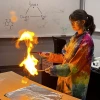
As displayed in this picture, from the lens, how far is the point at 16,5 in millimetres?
3436

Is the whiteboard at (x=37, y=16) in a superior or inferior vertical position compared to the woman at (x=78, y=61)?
superior

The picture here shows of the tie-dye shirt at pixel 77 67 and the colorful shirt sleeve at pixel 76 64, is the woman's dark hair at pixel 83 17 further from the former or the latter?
the colorful shirt sleeve at pixel 76 64

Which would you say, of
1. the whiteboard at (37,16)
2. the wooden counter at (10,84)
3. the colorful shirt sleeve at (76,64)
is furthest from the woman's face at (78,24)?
the whiteboard at (37,16)

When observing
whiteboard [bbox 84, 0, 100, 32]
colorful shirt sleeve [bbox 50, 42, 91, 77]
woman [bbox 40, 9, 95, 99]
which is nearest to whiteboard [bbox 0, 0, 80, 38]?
whiteboard [bbox 84, 0, 100, 32]

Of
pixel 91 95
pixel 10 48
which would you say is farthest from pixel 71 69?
pixel 10 48

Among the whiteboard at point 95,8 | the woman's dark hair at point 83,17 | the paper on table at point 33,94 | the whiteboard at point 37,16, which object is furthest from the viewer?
the whiteboard at point 95,8

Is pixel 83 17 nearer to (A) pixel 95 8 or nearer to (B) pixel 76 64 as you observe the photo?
(B) pixel 76 64

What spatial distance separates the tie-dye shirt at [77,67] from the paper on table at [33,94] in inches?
7.1

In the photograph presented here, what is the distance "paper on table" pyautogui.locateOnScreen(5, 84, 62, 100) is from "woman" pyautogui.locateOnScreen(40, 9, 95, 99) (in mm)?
185

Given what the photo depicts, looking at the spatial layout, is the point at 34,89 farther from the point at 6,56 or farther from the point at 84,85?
the point at 6,56

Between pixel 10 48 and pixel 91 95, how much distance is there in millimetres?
1618

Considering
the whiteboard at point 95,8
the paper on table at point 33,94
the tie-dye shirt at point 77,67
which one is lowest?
the paper on table at point 33,94

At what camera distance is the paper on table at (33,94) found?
1741 millimetres

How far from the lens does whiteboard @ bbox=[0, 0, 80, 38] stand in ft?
11.2
